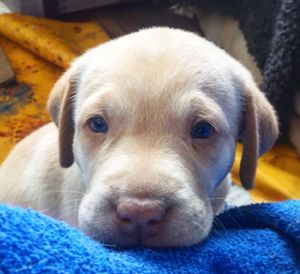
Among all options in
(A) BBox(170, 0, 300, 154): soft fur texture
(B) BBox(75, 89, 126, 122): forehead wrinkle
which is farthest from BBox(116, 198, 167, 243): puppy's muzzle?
(A) BBox(170, 0, 300, 154): soft fur texture

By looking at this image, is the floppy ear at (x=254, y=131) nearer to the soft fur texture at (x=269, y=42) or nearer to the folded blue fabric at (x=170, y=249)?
the folded blue fabric at (x=170, y=249)

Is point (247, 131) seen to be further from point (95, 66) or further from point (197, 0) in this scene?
point (197, 0)

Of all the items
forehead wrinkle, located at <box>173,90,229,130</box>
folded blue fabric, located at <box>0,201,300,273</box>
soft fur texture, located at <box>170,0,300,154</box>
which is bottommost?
soft fur texture, located at <box>170,0,300,154</box>

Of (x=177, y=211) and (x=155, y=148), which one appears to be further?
(x=155, y=148)

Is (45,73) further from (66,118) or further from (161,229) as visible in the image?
(161,229)

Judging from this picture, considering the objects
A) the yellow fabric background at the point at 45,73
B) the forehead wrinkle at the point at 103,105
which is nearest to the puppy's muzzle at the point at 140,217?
the forehead wrinkle at the point at 103,105

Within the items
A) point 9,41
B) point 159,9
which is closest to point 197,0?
point 159,9

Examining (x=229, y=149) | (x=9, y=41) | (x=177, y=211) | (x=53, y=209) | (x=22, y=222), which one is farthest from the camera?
(x=9, y=41)

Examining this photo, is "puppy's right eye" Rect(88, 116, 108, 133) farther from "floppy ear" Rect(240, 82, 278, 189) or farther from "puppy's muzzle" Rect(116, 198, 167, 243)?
"floppy ear" Rect(240, 82, 278, 189)
